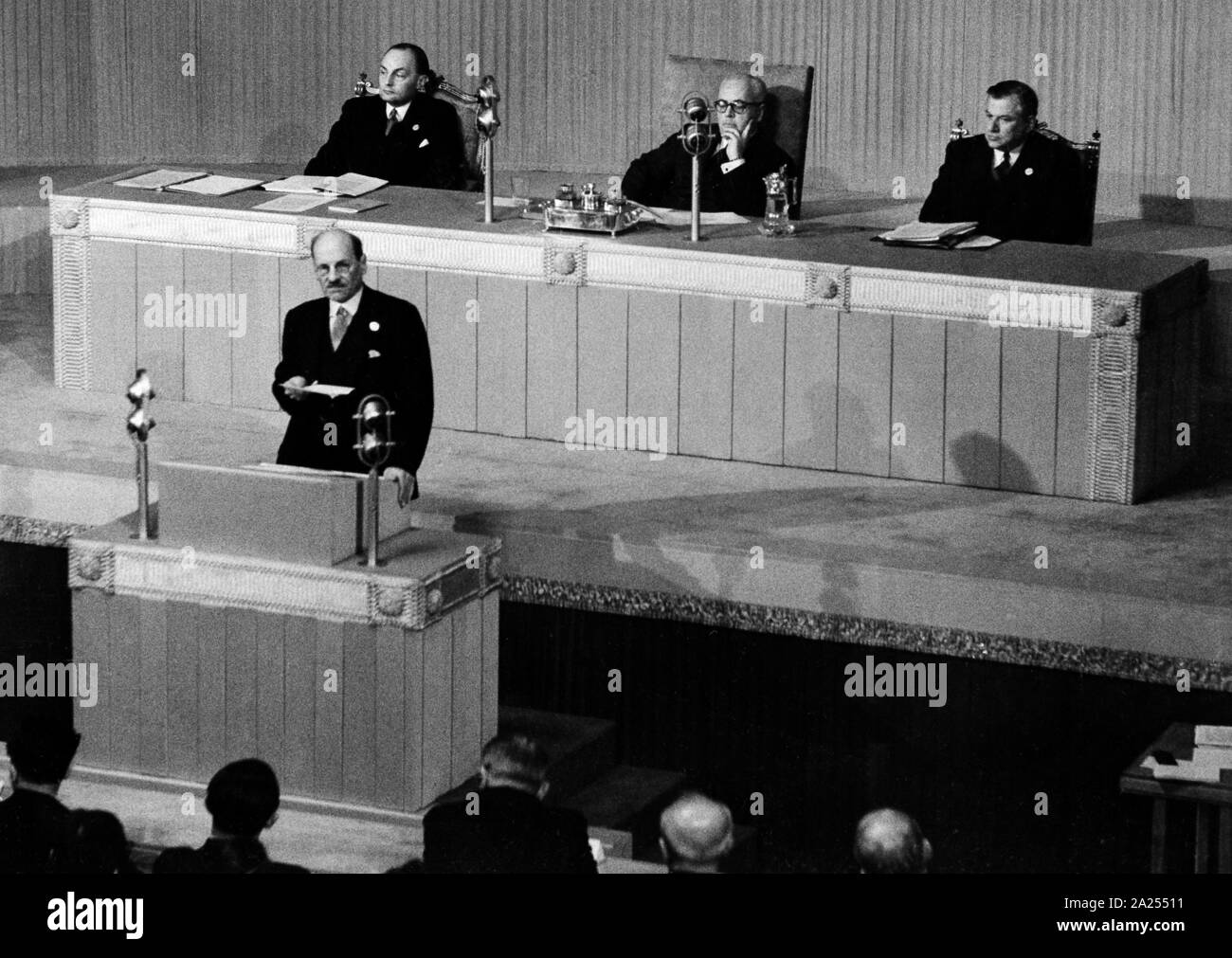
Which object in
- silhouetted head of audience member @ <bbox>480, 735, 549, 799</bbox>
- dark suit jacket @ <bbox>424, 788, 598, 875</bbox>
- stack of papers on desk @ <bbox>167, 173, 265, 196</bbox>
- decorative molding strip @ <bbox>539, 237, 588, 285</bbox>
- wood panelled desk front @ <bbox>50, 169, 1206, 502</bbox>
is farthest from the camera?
stack of papers on desk @ <bbox>167, 173, 265, 196</bbox>

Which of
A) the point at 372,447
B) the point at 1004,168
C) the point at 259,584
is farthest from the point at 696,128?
the point at 259,584

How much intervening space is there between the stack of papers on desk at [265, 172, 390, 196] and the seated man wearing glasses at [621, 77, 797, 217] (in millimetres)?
782

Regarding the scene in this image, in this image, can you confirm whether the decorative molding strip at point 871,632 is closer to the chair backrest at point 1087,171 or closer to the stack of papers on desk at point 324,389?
the stack of papers on desk at point 324,389

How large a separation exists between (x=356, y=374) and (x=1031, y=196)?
7.52 feet

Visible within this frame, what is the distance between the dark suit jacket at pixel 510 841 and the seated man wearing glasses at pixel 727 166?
3.33 meters

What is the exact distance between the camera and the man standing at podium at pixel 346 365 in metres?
6.04

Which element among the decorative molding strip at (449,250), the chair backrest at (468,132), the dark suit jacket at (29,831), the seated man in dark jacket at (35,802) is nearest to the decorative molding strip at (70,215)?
the decorative molding strip at (449,250)

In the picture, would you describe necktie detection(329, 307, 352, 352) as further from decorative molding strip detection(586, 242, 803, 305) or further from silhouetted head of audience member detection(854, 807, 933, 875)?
silhouetted head of audience member detection(854, 807, 933, 875)

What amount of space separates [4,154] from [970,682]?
17.8 feet

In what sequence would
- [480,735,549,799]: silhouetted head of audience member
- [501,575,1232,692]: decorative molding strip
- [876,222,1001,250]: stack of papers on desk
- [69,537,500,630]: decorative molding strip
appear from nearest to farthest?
1. [480,735,549,799]: silhouetted head of audience member
2. [69,537,500,630]: decorative molding strip
3. [501,575,1232,692]: decorative molding strip
4. [876,222,1001,250]: stack of papers on desk

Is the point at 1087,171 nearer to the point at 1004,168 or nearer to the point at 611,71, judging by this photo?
the point at 1004,168

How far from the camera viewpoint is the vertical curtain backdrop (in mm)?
8711

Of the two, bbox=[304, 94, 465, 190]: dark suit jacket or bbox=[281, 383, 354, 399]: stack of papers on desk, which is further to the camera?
bbox=[304, 94, 465, 190]: dark suit jacket

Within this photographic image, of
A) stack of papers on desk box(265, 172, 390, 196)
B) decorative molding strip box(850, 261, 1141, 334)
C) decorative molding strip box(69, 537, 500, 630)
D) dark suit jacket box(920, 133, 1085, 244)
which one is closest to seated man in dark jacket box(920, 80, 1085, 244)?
dark suit jacket box(920, 133, 1085, 244)
